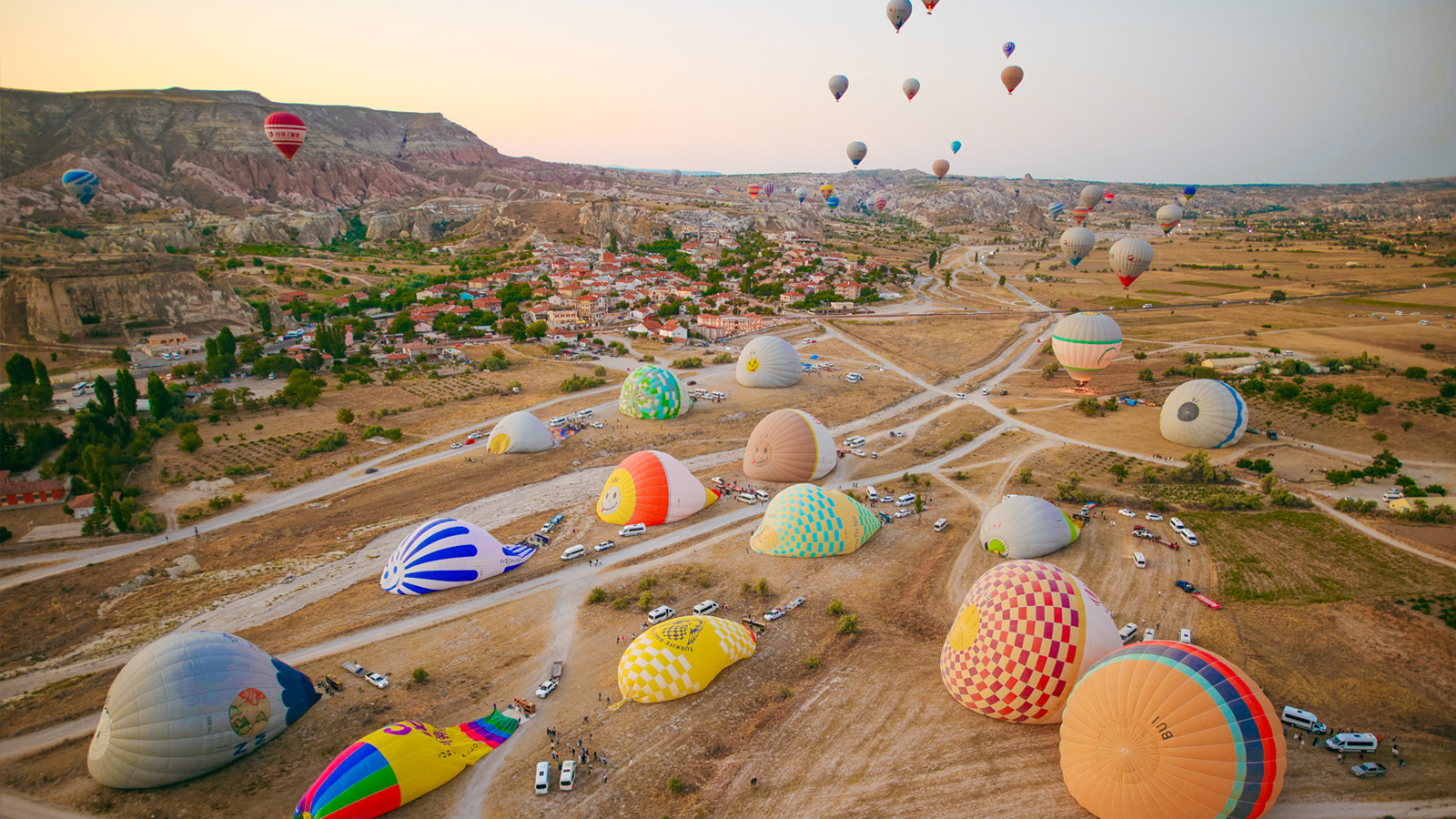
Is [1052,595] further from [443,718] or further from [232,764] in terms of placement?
[232,764]

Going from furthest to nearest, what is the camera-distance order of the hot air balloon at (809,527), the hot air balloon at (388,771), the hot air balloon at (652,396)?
the hot air balloon at (652,396)
the hot air balloon at (809,527)
the hot air balloon at (388,771)

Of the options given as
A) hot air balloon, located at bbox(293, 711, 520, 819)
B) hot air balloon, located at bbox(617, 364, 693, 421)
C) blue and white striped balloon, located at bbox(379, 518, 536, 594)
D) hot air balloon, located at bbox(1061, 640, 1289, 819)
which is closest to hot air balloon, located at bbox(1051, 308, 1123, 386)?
hot air balloon, located at bbox(617, 364, 693, 421)

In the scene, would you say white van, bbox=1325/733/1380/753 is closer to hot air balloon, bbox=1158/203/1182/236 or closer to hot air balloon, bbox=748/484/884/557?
hot air balloon, bbox=748/484/884/557

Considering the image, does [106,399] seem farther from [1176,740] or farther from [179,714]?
[1176,740]

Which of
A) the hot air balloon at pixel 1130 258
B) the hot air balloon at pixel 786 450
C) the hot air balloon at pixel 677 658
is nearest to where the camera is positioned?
the hot air balloon at pixel 677 658

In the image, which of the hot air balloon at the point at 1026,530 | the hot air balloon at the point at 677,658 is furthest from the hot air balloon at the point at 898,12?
the hot air balloon at the point at 677,658

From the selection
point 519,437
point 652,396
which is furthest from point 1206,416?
point 519,437

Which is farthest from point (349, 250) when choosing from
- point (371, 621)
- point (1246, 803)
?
point (1246, 803)

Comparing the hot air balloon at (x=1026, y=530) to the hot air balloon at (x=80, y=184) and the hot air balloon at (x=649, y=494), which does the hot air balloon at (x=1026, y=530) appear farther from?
the hot air balloon at (x=80, y=184)

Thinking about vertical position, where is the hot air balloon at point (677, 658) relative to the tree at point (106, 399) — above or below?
above
